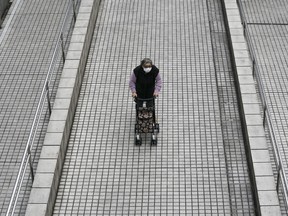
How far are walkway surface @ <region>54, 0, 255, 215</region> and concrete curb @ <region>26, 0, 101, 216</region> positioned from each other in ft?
0.88

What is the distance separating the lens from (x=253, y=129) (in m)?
10.3

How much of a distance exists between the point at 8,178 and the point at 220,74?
173 inches

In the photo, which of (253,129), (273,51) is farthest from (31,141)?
(273,51)

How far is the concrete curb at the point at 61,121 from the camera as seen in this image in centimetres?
937

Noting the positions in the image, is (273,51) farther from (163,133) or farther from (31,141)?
(31,141)

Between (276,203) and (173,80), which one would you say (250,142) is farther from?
(173,80)

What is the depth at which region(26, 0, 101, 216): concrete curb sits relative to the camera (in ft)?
30.7

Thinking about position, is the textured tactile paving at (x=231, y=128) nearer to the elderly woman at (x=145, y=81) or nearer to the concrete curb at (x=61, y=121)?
the elderly woman at (x=145, y=81)

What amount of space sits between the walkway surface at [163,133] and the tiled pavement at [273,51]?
0.75 m

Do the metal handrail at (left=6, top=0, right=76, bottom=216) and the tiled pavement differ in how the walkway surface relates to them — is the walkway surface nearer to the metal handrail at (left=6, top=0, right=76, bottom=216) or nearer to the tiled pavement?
the metal handrail at (left=6, top=0, right=76, bottom=216)

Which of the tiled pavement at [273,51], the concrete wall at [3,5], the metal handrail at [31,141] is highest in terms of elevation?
the concrete wall at [3,5]

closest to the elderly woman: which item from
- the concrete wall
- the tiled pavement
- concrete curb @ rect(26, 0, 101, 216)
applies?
concrete curb @ rect(26, 0, 101, 216)

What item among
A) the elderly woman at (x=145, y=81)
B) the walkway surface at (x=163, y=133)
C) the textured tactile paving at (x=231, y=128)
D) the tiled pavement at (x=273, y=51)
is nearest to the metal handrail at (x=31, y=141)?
the walkway surface at (x=163, y=133)

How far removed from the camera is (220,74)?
12.3 m
